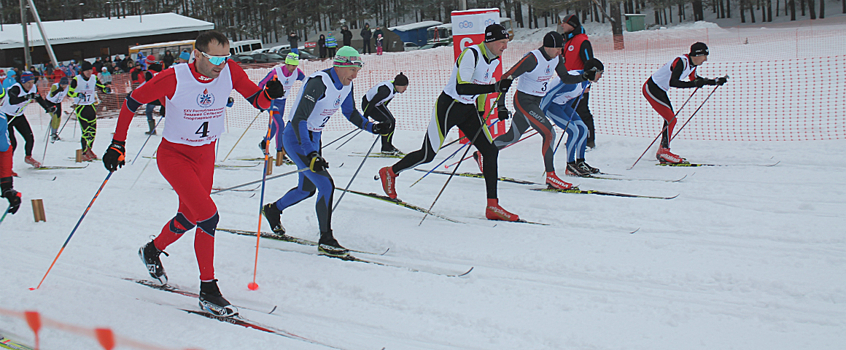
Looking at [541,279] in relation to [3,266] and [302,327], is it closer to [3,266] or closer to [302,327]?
[302,327]

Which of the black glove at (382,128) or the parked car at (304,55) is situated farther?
the parked car at (304,55)

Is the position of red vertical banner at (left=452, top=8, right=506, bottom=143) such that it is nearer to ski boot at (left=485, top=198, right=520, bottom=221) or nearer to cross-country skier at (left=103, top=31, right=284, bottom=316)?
ski boot at (left=485, top=198, right=520, bottom=221)

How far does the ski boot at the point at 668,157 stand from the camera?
687 cm

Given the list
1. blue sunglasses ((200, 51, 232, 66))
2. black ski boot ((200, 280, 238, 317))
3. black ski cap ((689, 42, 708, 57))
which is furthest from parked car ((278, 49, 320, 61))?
black ski boot ((200, 280, 238, 317))

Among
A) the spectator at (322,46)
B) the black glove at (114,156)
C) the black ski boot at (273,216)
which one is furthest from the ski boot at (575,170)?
the spectator at (322,46)

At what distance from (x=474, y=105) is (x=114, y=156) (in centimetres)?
291

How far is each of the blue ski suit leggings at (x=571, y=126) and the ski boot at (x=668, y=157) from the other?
1029 mm

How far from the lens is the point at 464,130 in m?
5.25

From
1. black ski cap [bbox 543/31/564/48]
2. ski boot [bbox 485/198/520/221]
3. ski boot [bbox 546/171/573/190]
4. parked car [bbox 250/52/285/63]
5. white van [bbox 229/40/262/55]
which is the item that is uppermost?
white van [bbox 229/40/262/55]

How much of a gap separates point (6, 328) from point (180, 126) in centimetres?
148

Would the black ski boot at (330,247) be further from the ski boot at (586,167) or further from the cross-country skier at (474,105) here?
the ski boot at (586,167)

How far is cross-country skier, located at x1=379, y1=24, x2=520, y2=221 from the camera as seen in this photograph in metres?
4.94

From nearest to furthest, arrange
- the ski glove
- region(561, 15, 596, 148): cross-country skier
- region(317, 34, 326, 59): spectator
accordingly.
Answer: the ski glove, region(561, 15, 596, 148): cross-country skier, region(317, 34, 326, 59): spectator

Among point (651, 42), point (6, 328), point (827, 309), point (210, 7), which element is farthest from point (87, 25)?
point (827, 309)
